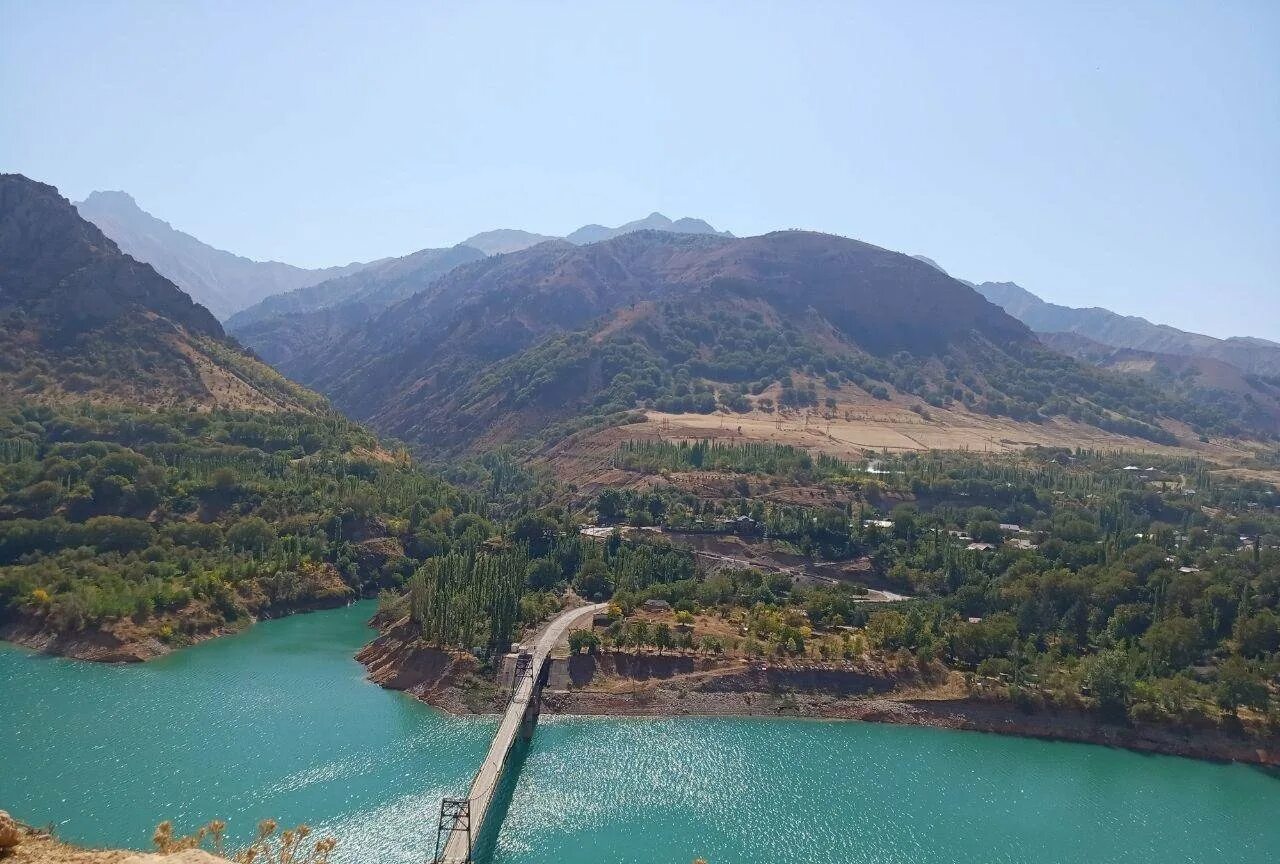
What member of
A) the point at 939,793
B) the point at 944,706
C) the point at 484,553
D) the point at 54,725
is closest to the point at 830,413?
the point at 484,553

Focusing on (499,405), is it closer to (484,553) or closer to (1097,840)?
(484,553)

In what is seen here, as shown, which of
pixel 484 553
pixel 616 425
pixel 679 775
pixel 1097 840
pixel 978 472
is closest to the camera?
pixel 1097 840

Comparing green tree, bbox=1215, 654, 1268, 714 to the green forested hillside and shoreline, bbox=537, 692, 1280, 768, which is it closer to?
shoreline, bbox=537, 692, 1280, 768

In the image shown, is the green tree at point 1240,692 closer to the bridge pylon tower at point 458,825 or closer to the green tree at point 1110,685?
the green tree at point 1110,685

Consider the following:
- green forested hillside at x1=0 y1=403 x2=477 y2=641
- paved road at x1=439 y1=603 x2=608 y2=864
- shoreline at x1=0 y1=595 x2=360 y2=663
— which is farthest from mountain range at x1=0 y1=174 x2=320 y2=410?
paved road at x1=439 y1=603 x2=608 y2=864

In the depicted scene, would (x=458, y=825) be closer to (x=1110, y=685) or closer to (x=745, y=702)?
(x=745, y=702)

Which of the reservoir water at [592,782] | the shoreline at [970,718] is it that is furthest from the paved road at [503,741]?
the shoreline at [970,718]
